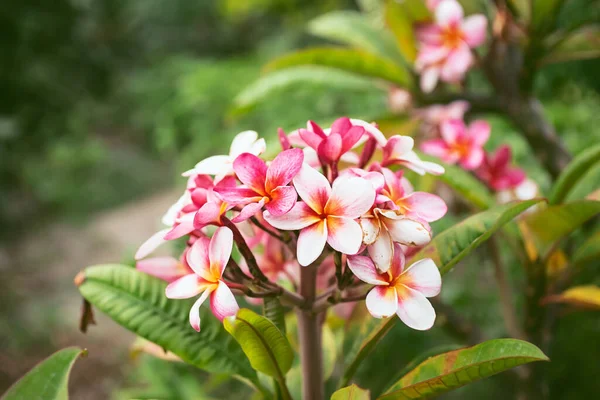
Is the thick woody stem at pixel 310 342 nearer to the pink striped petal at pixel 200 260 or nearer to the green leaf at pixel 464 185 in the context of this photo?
the pink striped petal at pixel 200 260

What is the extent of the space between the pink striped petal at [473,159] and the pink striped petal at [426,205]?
1.01ft

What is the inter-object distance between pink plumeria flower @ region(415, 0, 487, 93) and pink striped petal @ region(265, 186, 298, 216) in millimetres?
516

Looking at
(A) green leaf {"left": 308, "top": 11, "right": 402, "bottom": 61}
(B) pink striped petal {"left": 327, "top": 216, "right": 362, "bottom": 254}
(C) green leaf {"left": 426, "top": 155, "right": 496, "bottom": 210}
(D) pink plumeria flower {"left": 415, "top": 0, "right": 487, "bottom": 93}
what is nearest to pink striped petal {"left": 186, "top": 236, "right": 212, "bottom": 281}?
(B) pink striped petal {"left": 327, "top": 216, "right": 362, "bottom": 254}

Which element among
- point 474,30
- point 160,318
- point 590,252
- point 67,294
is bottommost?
point 67,294

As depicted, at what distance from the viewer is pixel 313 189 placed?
16.0 inches

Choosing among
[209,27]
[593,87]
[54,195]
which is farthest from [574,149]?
[54,195]

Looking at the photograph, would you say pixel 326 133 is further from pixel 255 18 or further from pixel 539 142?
pixel 255 18

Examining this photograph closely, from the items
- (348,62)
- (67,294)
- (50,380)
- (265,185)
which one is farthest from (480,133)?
(67,294)

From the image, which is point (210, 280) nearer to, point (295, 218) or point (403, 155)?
point (295, 218)

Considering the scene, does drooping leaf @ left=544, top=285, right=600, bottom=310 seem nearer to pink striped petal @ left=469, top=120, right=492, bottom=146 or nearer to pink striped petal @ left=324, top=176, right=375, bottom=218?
pink striped petal @ left=469, top=120, right=492, bottom=146

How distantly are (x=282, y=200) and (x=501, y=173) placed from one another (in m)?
0.48

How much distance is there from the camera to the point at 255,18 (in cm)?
318

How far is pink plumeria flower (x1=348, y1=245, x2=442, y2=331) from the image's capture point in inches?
15.5

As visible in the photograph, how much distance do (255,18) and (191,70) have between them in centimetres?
128
